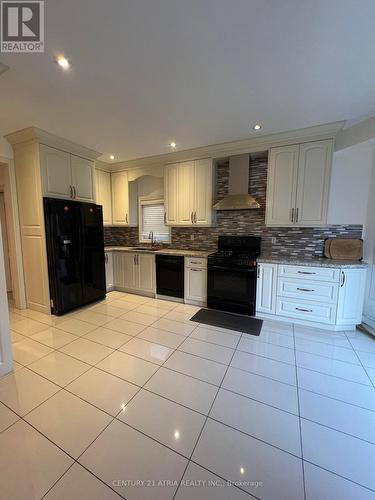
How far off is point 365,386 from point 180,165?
370cm

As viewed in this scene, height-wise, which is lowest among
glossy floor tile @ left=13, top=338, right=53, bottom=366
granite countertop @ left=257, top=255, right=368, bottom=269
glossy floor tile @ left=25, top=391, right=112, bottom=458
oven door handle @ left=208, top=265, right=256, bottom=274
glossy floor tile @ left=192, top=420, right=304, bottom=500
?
glossy floor tile @ left=192, top=420, right=304, bottom=500

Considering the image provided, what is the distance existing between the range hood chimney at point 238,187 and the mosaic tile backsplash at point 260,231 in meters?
0.22

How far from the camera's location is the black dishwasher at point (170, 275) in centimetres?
372

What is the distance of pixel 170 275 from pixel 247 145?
244cm

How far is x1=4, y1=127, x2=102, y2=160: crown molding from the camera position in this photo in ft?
9.21

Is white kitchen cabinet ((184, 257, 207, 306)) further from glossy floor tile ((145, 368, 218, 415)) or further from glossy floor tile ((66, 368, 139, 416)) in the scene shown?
glossy floor tile ((66, 368, 139, 416))

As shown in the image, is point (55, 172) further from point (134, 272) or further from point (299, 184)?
point (299, 184)

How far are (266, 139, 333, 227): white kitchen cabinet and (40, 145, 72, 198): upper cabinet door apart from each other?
305 centimetres

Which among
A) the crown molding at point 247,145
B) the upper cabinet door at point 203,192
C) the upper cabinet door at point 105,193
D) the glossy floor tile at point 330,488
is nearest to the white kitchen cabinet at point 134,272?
the upper cabinet door at point 105,193

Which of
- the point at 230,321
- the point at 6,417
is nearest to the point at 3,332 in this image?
the point at 6,417

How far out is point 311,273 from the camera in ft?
9.11

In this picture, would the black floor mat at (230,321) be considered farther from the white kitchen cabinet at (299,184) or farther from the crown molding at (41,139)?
the crown molding at (41,139)

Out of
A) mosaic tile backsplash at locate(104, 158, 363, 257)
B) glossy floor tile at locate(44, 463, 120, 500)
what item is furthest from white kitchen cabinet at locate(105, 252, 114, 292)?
glossy floor tile at locate(44, 463, 120, 500)

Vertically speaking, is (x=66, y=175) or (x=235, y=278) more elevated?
(x=66, y=175)
